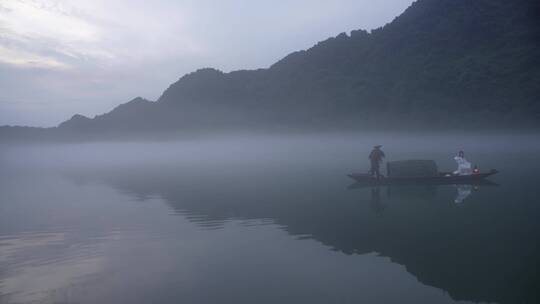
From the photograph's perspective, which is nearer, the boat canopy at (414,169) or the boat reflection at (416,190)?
the boat reflection at (416,190)

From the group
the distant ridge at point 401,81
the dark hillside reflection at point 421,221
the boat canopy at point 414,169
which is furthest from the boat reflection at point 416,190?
the distant ridge at point 401,81

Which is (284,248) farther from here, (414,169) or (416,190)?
(414,169)

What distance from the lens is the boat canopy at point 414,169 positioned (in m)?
27.7

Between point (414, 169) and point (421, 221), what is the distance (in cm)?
1113

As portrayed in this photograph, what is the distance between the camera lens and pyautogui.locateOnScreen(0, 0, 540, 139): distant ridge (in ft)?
374

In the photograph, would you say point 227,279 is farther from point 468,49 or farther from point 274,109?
point 274,109

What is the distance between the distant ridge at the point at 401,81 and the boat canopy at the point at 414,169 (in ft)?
312

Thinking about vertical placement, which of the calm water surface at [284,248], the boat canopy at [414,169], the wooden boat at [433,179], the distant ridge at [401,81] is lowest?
the calm water surface at [284,248]

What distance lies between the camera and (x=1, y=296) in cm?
1092

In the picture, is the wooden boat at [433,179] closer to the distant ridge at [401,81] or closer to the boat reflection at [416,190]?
the boat reflection at [416,190]

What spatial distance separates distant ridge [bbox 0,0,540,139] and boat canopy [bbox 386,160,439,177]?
9521cm

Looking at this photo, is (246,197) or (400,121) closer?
(246,197)

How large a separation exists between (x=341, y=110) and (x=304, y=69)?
28436 mm

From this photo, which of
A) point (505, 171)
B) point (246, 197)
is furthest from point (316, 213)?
point (505, 171)
